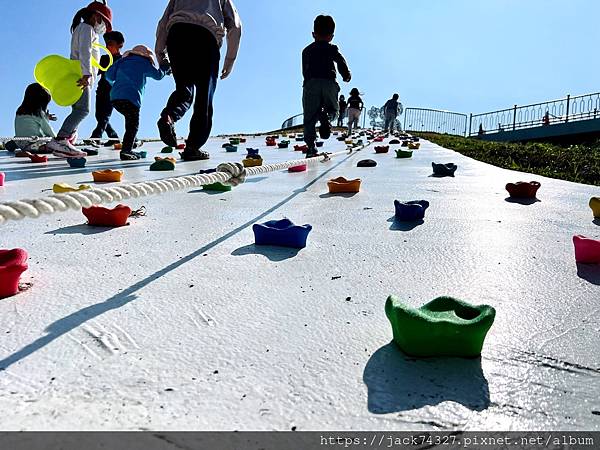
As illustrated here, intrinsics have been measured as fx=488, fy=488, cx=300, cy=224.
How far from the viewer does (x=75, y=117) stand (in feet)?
19.4

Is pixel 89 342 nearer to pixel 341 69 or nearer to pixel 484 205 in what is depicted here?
pixel 484 205

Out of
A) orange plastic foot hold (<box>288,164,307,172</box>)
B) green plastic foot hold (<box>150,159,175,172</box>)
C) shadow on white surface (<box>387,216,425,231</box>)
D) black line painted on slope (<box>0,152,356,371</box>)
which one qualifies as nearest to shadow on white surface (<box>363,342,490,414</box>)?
black line painted on slope (<box>0,152,356,371</box>)

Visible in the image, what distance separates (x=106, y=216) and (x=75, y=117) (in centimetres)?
447

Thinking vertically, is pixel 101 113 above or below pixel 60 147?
above

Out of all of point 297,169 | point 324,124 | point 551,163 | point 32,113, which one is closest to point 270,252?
point 297,169

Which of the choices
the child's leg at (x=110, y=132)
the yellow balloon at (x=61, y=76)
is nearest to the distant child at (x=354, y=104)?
the child's leg at (x=110, y=132)

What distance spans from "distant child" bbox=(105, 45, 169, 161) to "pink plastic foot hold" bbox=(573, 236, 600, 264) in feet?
16.3

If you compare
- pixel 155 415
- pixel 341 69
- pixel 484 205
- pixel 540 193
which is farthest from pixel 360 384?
pixel 341 69

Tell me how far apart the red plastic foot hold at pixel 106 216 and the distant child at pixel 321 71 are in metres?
4.38

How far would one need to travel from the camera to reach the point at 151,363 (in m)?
0.91

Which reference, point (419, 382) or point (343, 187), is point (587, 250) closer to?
point (419, 382)

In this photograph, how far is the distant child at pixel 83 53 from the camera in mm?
5344

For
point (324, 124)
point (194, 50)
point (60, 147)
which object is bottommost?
point (60, 147)

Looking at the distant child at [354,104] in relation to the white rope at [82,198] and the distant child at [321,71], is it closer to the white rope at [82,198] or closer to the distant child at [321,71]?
the distant child at [321,71]
